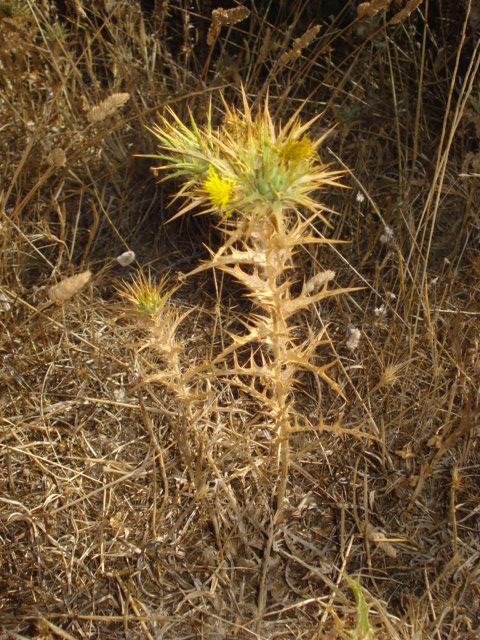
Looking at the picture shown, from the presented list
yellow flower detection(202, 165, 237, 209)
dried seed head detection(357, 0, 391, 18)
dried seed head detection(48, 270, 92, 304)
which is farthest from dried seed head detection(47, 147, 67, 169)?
dried seed head detection(357, 0, 391, 18)

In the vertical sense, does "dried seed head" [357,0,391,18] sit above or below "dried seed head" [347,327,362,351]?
above

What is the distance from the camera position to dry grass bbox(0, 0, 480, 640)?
1520 mm

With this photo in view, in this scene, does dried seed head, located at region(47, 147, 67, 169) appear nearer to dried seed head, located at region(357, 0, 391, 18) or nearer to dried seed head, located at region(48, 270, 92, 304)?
dried seed head, located at region(48, 270, 92, 304)

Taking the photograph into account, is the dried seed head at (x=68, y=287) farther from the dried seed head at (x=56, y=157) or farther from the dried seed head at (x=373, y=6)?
the dried seed head at (x=373, y=6)

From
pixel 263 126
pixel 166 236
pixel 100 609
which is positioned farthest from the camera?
pixel 166 236

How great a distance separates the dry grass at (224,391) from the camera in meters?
1.52

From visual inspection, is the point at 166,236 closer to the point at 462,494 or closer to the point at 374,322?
the point at 374,322

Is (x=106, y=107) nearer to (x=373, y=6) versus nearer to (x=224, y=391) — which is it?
(x=373, y=6)

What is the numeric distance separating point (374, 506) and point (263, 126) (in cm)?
126

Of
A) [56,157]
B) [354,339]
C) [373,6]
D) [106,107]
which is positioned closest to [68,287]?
[56,157]

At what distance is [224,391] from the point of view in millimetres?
1854

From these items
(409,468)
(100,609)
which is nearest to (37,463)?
(100,609)

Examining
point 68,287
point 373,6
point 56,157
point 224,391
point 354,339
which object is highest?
point 373,6

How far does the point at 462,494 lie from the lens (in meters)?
1.69
